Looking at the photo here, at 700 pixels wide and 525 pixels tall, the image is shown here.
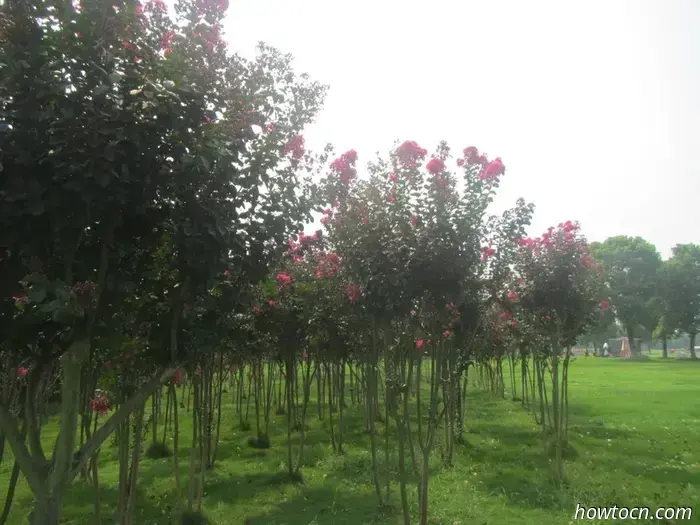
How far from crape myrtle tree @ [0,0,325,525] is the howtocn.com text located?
24.4 ft

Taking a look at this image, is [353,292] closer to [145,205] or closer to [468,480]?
[145,205]

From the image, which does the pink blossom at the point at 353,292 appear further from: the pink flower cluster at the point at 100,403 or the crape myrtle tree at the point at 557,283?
the crape myrtle tree at the point at 557,283

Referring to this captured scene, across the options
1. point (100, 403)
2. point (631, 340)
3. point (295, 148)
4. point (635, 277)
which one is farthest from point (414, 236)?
point (631, 340)

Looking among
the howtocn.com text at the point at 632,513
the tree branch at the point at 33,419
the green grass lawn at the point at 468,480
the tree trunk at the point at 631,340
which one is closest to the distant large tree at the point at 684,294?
the tree trunk at the point at 631,340

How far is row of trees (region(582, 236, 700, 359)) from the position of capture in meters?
60.1

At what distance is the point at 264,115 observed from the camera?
187 inches

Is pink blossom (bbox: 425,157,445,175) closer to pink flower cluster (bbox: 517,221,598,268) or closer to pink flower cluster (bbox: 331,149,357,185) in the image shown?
pink flower cluster (bbox: 331,149,357,185)

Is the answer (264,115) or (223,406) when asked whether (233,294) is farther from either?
(223,406)

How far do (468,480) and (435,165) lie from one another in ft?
25.4

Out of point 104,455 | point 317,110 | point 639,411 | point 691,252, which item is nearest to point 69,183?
point 317,110

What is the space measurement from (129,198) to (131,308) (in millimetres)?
1147

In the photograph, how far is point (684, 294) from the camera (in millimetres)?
60438

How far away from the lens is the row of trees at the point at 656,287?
6012 centimetres

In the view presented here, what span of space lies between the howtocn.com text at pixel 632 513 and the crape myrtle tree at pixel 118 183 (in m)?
7.44
